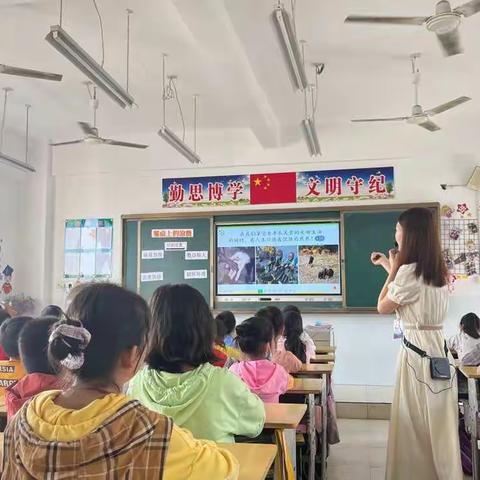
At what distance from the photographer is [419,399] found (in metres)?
2.42

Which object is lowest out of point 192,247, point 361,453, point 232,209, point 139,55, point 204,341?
point 361,453

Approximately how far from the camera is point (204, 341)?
1562 millimetres

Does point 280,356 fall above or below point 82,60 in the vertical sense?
below

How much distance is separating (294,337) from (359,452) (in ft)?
3.55

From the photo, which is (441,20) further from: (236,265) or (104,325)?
(236,265)

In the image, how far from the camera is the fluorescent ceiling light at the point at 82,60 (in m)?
2.58

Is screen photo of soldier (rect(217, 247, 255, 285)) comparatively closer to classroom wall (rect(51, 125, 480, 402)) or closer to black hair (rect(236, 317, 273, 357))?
classroom wall (rect(51, 125, 480, 402))

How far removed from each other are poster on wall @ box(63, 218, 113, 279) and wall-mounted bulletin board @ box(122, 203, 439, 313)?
0.24m

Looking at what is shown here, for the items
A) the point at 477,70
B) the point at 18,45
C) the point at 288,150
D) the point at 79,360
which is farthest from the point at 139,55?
the point at 79,360

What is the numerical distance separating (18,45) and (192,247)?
110 inches

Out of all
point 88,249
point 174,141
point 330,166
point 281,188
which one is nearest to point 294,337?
point 174,141

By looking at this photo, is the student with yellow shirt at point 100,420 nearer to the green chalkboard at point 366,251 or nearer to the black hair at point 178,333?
the black hair at point 178,333

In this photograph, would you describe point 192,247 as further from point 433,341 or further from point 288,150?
point 433,341

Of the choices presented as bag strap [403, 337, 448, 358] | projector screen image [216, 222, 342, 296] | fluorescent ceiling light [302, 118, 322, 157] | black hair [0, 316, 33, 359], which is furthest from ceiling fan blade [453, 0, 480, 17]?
projector screen image [216, 222, 342, 296]
